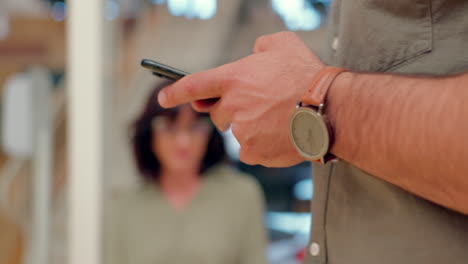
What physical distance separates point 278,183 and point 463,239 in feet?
7.95

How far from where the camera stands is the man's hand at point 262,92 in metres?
0.48

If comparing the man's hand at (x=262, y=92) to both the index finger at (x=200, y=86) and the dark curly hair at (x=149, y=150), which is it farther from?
the dark curly hair at (x=149, y=150)

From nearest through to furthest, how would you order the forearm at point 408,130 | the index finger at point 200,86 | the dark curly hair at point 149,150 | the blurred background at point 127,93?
the forearm at point 408,130, the index finger at point 200,86, the blurred background at point 127,93, the dark curly hair at point 149,150

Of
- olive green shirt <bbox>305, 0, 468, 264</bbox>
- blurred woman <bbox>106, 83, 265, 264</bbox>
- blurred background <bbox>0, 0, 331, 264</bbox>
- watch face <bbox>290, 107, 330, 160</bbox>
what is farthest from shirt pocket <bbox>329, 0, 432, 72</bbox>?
blurred woman <bbox>106, 83, 265, 264</bbox>

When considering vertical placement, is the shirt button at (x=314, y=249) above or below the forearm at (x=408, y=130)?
below

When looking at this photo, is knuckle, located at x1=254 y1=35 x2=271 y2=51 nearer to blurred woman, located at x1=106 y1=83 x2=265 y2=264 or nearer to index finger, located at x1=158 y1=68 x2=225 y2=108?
index finger, located at x1=158 y1=68 x2=225 y2=108

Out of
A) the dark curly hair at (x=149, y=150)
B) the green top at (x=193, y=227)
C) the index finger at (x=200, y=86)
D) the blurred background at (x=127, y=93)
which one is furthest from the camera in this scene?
the dark curly hair at (x=149, y=150)

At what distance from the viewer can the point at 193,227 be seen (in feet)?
5.64

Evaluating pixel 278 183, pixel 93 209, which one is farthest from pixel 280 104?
pixel 278 183

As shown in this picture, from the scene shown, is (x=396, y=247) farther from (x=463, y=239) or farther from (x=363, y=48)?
(x=363, y=48)

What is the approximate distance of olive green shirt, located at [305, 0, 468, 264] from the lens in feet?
1.50

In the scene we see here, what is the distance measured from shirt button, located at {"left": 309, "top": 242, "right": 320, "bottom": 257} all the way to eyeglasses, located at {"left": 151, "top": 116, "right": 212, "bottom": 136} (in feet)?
4.13

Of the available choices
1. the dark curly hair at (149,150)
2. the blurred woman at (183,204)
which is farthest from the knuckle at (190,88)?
the dark curly hair at (149,150)

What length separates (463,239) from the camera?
0.45m
